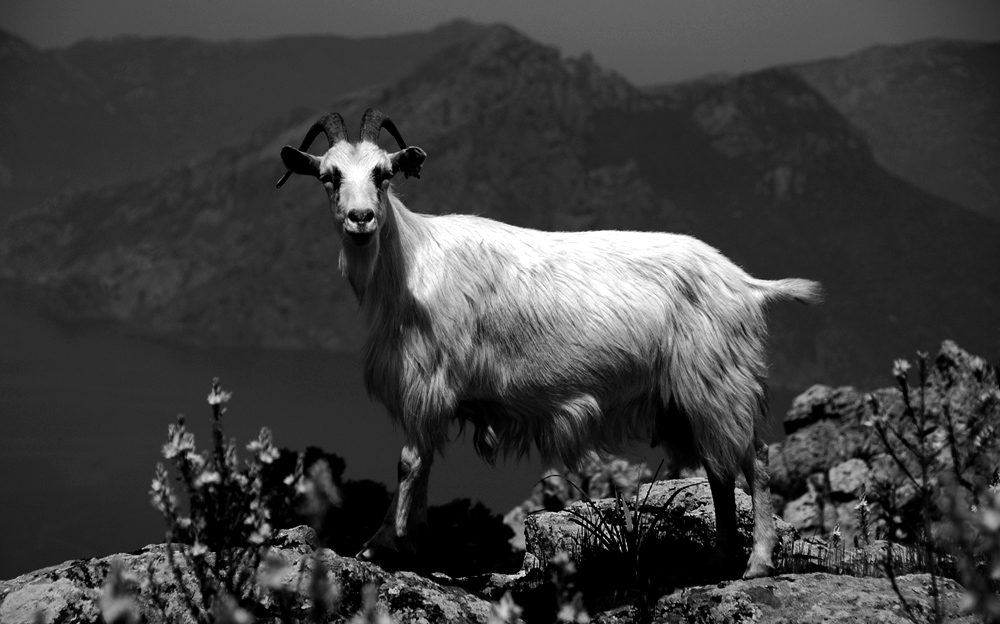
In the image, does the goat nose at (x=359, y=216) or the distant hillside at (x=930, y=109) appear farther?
the distant hillside at (x=930, y=109)

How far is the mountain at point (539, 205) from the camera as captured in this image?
58406 millimetres

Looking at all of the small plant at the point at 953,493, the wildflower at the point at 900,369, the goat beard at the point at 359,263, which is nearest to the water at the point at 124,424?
the goat beard at the point at 359,263

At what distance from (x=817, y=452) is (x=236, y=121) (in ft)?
261

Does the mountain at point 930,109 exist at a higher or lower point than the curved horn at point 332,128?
higher

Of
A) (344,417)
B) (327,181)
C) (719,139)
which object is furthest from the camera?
(719,139)

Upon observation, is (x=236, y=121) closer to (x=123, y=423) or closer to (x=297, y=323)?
(x=297, y=323)

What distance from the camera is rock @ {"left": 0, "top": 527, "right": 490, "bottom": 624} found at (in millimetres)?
5832

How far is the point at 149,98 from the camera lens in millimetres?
81625

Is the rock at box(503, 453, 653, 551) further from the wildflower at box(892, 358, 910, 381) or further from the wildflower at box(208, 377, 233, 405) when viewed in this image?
the wildflower at box(208, 377, 233, 405)

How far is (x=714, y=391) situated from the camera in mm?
7172

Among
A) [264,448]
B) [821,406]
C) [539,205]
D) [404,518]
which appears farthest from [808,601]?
[539,205]

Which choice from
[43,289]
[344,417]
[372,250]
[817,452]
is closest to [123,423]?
[344,417]

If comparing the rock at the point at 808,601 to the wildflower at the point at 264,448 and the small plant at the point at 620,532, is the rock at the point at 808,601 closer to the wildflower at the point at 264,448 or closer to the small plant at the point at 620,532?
the small plant at the point at 620,532

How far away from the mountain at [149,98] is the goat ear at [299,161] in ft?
217
